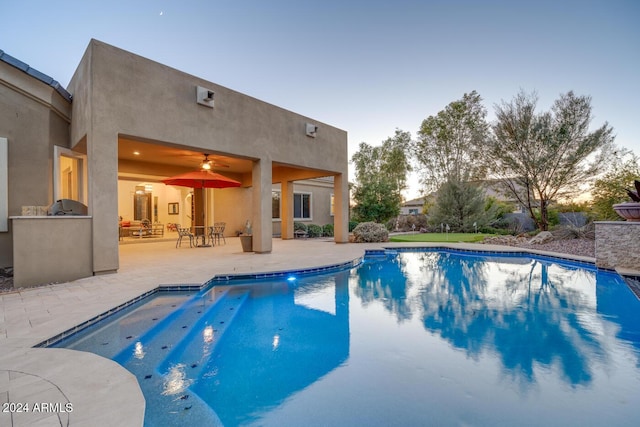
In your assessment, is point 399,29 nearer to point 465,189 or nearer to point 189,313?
point 465,189

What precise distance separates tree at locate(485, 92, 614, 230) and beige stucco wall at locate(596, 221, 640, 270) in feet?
28.5

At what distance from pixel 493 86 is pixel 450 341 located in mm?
15761

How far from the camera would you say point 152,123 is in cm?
741

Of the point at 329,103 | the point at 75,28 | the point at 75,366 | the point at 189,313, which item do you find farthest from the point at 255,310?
the point at 329,103

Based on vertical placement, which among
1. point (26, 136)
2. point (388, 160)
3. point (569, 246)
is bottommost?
point (569, 246)

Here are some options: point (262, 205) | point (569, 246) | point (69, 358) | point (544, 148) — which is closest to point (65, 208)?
point (262, 205)

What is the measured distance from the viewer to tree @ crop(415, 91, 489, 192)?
2427 cm

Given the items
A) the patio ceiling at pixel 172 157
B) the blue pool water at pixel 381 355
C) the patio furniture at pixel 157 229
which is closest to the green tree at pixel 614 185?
the blue pool water at pixel 381 355

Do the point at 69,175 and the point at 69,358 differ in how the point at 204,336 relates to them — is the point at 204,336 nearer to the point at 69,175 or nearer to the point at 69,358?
the point at 69,358

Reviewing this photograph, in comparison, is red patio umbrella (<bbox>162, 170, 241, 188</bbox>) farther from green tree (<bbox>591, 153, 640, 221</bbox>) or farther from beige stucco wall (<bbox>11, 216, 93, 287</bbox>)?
green tree (<bbox>591, 153, 640, 221</bbox>)

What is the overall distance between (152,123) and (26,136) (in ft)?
9.88

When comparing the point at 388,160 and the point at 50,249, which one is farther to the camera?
the point at 388,160

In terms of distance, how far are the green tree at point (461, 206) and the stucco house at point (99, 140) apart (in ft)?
38.6

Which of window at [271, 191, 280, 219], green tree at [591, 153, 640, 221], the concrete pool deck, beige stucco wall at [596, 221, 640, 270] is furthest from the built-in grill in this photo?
green tree at [591, 153, 640, 221]
